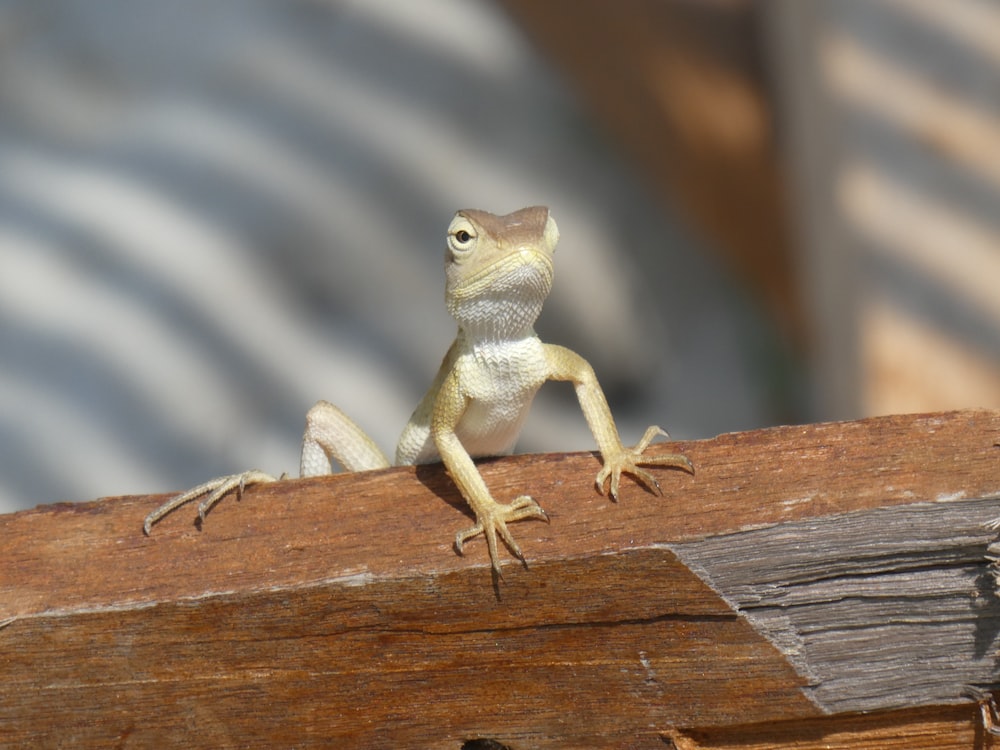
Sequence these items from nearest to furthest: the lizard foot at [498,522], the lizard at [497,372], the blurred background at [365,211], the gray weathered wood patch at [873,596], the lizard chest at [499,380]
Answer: the gray weathered wood patch at [873,596] < the lizard foot at [498,522] < the lizard at [497,372] < the lizard chest at [499,380] < the blurred background at [365,211]

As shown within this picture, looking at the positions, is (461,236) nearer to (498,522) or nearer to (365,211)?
(498,522)

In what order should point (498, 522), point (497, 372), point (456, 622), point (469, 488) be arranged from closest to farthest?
1. point (456, 622)
2. point (498, 522)
3. point (469, 488)
4. point (497, 372)

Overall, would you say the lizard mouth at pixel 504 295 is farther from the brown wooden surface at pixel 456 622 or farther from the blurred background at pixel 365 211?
the blurred background at pixel 365 211

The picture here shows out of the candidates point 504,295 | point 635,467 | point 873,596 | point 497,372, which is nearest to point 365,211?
point 497,372

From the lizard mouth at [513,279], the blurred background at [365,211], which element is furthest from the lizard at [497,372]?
the blurred background at [365,211]

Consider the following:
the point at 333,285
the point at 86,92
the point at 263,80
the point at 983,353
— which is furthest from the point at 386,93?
the point at 983,353

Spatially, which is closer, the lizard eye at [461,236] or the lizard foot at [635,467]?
the lizard foot at [635,467]

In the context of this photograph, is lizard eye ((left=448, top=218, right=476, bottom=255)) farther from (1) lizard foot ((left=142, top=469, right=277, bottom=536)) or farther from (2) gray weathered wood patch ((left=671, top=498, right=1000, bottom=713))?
(2) gray weathered wood patch ((left=671, top=498, right=1000, bottom=713))
